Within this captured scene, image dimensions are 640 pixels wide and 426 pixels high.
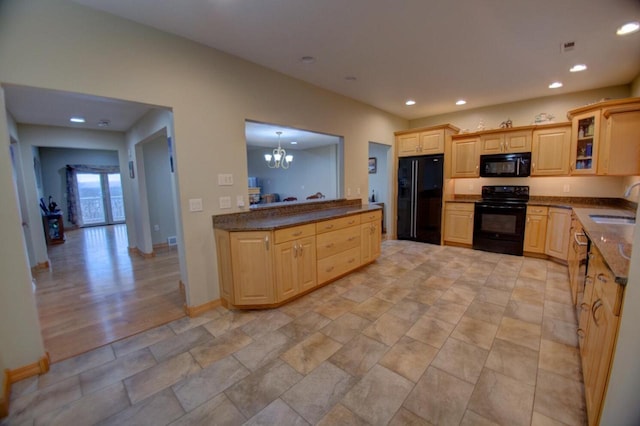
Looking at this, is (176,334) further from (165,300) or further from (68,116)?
(68,116)

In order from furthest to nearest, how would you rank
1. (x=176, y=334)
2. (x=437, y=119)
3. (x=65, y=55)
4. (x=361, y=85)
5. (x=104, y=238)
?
(x=104, y=238)
(x=437, y=119)
(x=361, y=85)
(x=176, y=334)
(x=65, y=55)

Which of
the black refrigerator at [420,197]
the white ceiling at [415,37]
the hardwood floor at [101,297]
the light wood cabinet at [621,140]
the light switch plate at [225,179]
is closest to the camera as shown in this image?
the white ceiling at [415,37]

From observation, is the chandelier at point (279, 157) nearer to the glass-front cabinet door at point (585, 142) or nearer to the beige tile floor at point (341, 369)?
the beige tile floor at point (341, 369)

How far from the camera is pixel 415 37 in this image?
2539mm

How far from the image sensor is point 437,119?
5.65 m

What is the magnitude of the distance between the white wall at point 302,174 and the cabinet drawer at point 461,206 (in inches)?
126

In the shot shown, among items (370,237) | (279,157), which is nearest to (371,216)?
(370,237)

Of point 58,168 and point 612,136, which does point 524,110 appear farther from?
point 58,168

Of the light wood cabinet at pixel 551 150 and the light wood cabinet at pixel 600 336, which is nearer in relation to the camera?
the light wood cabinet at pixel 600 336

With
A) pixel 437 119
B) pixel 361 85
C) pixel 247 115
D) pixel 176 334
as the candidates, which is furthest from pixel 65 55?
pixel 437 119

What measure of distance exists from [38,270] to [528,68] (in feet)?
25.5

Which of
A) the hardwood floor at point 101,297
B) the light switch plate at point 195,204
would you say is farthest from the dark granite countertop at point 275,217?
the hardwood floor at point 101,297

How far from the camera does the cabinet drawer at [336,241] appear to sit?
3232 mm

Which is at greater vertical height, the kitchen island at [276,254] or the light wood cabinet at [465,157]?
the light wood cabinet at [465,157]
